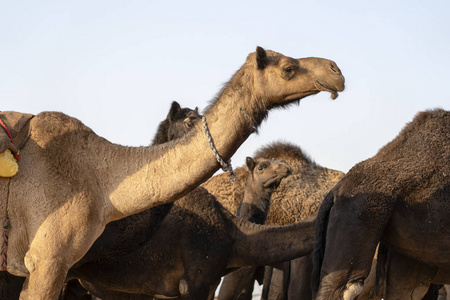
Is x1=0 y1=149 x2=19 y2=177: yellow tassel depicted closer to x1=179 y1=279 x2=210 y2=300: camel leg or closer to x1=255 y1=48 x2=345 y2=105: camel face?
x1=255 y1=48 x2=345 y2=105: camel face

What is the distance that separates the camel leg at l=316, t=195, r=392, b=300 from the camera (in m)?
6.60

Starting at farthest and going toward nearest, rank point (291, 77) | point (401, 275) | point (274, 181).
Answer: point (274, 181) < point (401, 275) < point (291, 77)

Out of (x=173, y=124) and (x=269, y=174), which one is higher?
(x=173, y=124)

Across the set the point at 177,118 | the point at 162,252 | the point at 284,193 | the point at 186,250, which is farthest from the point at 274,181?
the point at 162,252

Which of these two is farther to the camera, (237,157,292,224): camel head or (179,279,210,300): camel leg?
(237,157,292,224): camel head

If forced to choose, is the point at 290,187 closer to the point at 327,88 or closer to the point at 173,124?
the point at 173,124

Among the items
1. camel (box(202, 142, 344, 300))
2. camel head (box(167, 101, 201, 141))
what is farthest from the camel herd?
camel (box(202, 142, 344, 300))

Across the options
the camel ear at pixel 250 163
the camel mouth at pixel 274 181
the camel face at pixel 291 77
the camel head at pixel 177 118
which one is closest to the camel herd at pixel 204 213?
the camel face at pixel 291 77

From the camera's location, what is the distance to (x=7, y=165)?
5.89 metres

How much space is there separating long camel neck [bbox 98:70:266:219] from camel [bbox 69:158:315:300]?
1.97 metres

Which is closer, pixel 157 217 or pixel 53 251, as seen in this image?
pixel 53 251

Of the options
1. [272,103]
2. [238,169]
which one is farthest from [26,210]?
[238,169]

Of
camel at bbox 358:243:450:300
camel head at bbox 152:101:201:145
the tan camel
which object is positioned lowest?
camel at bbox 358:243:450:300

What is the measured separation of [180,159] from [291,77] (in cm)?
109
